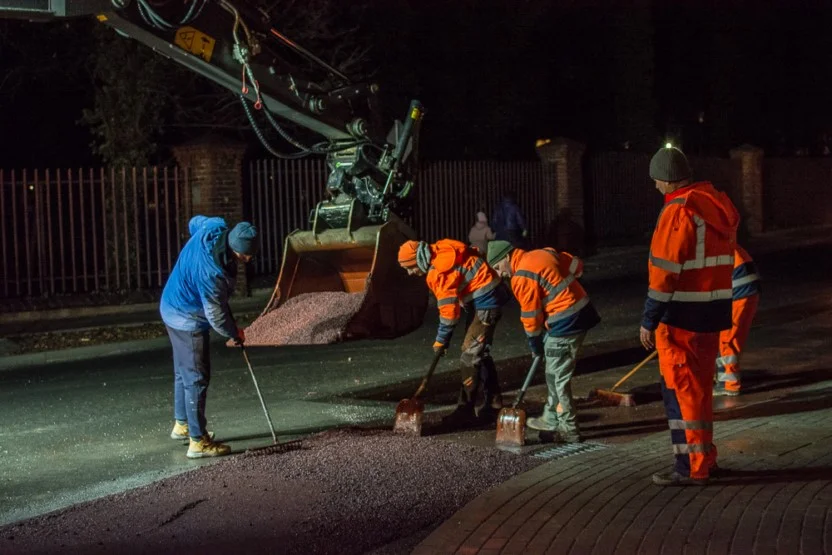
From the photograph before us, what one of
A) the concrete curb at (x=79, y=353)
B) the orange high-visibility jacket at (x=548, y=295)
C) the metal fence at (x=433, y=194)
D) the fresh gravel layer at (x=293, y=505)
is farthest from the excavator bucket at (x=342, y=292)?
the metal fence at (x=433, y=194)

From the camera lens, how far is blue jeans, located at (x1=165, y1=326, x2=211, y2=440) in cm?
794

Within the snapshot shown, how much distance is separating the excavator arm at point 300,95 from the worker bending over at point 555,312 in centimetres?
228

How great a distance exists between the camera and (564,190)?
2538cm

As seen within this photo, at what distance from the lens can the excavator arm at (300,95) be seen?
9156 mm

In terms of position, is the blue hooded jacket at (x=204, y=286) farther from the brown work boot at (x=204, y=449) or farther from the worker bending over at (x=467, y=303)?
the worker bending over at (x=467, y=303)

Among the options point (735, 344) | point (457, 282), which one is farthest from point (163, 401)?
point (735, 344)

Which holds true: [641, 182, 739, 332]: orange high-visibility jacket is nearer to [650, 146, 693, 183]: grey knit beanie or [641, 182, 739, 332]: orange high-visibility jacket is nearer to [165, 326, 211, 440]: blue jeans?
[650, 146, 693, 183]: grey knit beanie

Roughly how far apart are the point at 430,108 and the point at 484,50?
2128 mm

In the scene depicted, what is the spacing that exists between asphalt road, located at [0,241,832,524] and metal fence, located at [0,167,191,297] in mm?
5165

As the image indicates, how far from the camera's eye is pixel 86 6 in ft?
27.7

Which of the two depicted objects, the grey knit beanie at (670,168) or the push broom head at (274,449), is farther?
the push broom head at (274,449)

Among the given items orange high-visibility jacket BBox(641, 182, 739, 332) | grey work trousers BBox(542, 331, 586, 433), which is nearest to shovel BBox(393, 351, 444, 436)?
grey work trousers BBox(542, 331, 586, 433)

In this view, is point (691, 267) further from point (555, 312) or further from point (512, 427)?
point (512, 427)

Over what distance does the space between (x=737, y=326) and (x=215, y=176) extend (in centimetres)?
1127
